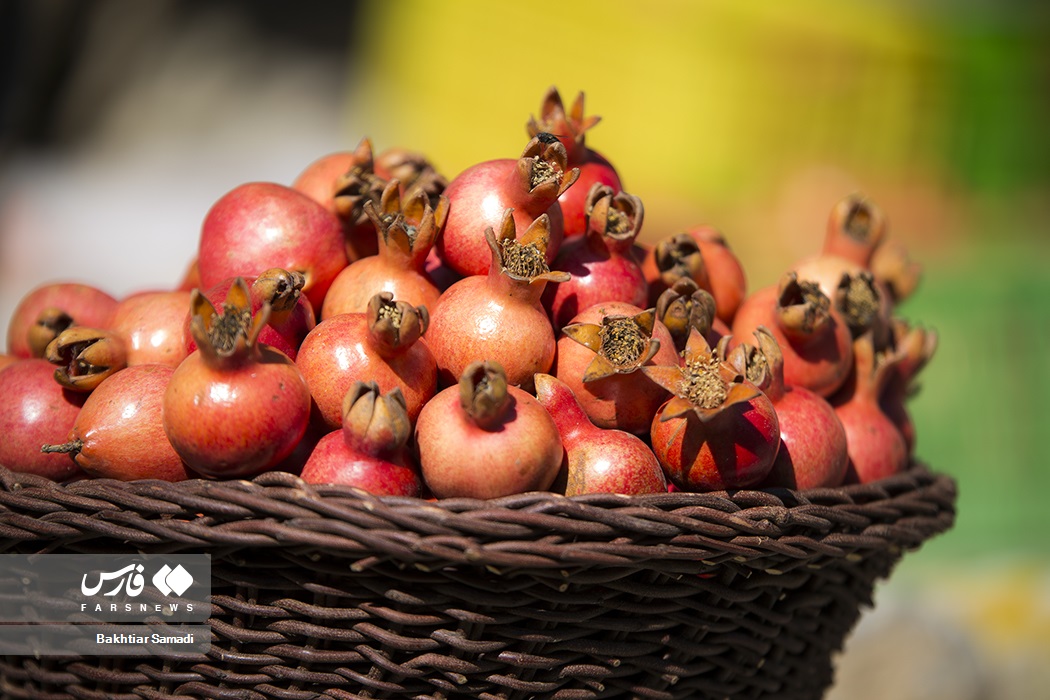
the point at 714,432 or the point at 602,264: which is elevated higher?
the point at 602,264

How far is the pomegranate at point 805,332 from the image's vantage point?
1763 mm

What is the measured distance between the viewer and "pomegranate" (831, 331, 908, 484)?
1830 mm

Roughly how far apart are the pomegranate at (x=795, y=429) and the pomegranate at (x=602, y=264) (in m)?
0.26

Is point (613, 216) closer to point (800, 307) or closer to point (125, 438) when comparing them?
point (800, 307)

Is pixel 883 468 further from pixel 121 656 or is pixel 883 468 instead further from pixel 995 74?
pixel 995 74

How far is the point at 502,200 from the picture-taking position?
1692mm

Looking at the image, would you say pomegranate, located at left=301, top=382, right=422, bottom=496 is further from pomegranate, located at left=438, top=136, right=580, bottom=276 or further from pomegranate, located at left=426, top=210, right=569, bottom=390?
pomegranate, located at left=438, top=136, right=580, bottom=276

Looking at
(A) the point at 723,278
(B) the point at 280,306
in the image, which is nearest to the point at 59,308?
(B) the point at 280,306

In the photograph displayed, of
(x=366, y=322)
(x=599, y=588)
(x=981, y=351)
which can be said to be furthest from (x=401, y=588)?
(x=981, y=351)

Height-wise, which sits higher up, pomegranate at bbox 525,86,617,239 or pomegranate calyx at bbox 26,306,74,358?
pomegranate at bbox 525,86,617,239

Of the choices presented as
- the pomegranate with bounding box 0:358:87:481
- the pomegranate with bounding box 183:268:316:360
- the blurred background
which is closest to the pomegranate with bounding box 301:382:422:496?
the pomegranate with bounding box 183:268:316:360

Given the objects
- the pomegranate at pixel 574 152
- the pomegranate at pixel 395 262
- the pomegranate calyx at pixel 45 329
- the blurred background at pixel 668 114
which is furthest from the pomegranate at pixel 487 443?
the blurred background at pixel 668 114

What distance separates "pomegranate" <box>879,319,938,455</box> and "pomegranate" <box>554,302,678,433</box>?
2.35ft

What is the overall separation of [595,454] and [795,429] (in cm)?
42
